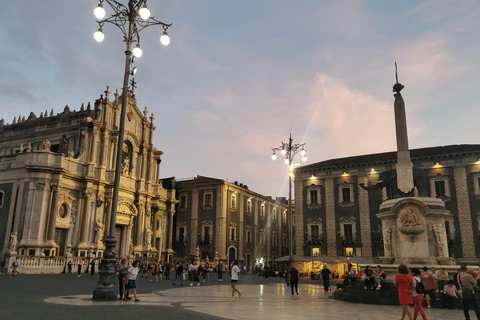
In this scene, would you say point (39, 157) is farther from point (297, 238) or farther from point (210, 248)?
point (297, 238)

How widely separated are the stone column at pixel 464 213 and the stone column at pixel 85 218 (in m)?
35.5

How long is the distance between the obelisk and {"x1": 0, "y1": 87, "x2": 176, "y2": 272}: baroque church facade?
26.3 metres

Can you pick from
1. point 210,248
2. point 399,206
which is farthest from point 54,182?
point 399,206

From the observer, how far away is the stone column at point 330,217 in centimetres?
4159

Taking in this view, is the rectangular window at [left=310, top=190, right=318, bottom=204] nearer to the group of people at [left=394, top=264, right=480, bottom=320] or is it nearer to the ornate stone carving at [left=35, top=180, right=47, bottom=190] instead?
the ornate stone carving at [left=35, top=180, right=47, bottom=190]

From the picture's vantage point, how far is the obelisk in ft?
54.7

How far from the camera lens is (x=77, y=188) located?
1431 inches

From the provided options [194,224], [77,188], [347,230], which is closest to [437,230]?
[347,230]

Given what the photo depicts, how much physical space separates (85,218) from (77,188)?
9.88 feet

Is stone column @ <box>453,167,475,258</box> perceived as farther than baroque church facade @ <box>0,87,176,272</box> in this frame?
Yes

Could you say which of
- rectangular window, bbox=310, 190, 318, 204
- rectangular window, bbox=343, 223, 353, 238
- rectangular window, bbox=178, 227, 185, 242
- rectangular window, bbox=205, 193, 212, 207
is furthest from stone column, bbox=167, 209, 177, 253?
rectangular window, bbox=343, 223, 353, 238

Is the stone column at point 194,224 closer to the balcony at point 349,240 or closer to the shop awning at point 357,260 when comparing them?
the balcony at point 349,240

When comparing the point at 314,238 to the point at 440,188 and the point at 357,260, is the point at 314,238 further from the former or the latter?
the point at 440,188

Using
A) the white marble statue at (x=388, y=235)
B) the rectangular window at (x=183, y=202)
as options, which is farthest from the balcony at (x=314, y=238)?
the white marble statue at (x=388, y=235)
